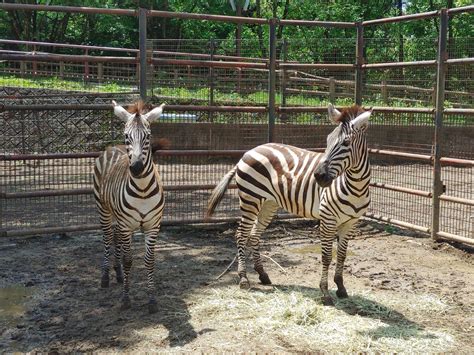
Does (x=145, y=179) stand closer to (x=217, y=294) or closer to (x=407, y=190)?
(x=217, y=294)

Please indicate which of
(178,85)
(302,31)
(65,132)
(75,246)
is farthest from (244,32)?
(75,246)

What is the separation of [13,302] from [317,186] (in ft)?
9.91

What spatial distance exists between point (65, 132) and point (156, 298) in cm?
864

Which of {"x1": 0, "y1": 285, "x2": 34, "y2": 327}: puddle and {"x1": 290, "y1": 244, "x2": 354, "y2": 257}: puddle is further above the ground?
{"x1": 290, "y1": 244, "x2": 354, "y2": 257}: puddle

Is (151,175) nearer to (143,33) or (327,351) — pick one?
(327,351)

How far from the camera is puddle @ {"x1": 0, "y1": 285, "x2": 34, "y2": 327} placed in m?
4.74

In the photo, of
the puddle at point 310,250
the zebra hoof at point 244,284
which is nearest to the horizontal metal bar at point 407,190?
the puddle at point 310,250

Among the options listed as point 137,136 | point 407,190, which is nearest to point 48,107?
point 137,136

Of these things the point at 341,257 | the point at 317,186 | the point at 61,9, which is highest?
the point at 61,9

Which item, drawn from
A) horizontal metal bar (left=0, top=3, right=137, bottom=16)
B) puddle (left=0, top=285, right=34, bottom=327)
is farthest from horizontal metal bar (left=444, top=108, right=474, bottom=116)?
puddle (left=0, top=285, right=34, bottom=327)

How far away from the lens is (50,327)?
14.9 ft

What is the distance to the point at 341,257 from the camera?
5.38 meters

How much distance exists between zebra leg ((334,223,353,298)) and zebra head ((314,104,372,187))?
0.71 metres

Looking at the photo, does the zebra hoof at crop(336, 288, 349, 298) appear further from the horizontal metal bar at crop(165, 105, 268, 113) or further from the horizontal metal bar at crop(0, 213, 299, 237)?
the horizontal metal bar at crop(165, 105, 268, 113)
